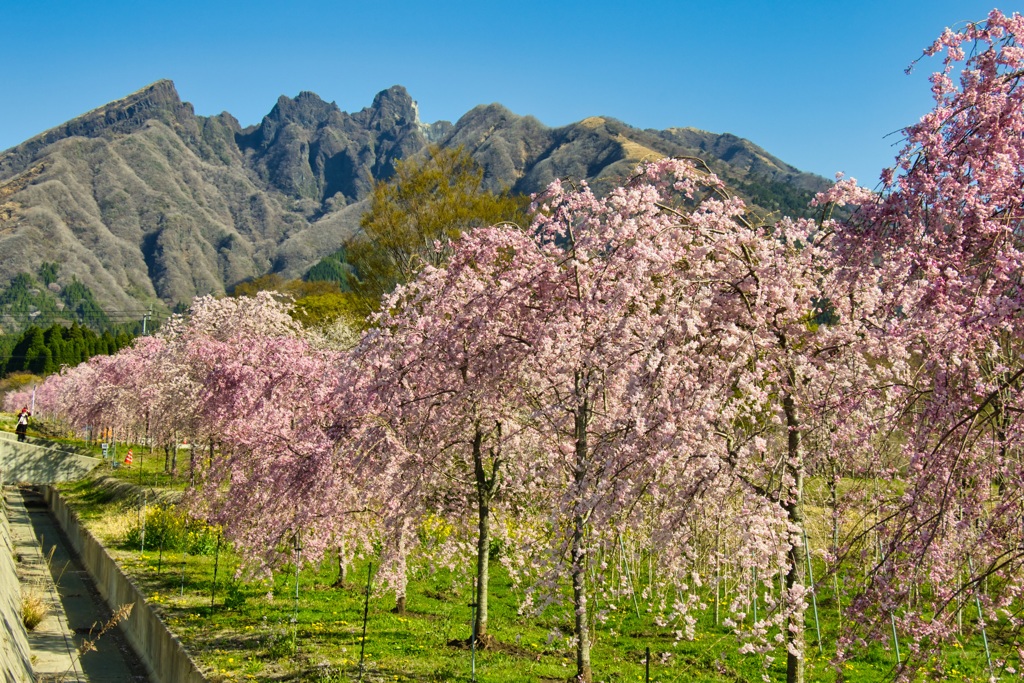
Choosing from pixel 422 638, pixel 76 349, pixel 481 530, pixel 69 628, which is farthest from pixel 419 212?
pixel 76 349

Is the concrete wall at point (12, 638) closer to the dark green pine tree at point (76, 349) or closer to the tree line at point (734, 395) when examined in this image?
the tree line at point (734, 395)

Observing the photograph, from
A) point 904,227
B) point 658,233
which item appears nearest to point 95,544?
point 658,233

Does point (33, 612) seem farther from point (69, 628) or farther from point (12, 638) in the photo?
point (12, 638)

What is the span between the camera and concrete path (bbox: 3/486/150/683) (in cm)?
1277

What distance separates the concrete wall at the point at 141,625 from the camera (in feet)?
36.5

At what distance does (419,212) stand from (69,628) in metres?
23.3

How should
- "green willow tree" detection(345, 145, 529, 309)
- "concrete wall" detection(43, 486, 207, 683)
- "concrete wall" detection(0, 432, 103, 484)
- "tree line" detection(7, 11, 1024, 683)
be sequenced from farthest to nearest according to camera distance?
"concrete wall" detection(0, 432, 103, 484)
"green willow tree" detection(345, 145, 529, 309)
"concrete wall" detection(43, 486, 207, 683)
"tree line" detection(7, 11, 1024, 683)

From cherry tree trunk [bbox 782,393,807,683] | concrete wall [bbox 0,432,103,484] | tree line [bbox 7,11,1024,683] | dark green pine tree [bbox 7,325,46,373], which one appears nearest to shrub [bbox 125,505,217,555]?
tree line [bbox 7,11,1024,683]

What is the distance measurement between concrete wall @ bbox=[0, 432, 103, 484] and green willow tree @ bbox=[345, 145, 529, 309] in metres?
15.2

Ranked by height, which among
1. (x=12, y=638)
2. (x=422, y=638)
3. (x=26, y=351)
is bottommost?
(x=422, y=638)

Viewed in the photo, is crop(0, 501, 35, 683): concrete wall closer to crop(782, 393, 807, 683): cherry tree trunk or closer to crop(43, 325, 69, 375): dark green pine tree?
crop(782, 393, 807, 683): cherry tree trunk

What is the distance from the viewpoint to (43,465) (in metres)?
38.0

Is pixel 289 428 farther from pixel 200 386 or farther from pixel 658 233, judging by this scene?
pixel 658 233

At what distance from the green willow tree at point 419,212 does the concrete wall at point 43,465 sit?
1517 cm
